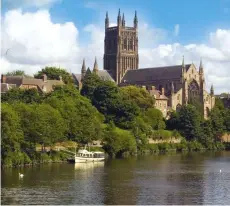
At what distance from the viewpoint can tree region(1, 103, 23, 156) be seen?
237 ft

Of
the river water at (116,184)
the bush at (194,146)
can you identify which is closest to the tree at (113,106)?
the bush at (194,146)

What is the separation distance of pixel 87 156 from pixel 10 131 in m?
19.9

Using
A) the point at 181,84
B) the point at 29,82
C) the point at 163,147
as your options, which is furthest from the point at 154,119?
the point at 181,84

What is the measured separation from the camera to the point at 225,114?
15475 centimetres

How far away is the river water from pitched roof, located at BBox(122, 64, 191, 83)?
324 feet

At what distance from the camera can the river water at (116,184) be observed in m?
53.4

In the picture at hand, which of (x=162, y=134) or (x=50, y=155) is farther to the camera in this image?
(x=162, y=134)

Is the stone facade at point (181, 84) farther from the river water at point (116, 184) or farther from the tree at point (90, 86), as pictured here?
the river water at point (116, 184)

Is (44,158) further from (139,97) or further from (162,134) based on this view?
(139,97)

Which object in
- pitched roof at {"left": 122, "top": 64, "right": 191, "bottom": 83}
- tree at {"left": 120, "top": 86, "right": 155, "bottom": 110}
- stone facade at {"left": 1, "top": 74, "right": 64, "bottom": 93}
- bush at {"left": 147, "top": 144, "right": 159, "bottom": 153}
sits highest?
pitched roof at {"left": 122, "top": 64, "right": 191, "bottom": 83}

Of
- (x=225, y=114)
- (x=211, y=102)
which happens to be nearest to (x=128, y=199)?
(x=225, y=114)

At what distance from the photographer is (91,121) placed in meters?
94.9

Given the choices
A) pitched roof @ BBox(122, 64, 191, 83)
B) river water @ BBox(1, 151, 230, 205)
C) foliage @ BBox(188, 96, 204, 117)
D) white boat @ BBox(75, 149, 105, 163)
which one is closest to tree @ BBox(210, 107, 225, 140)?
foliage @ BBox(188, 96, 204, 117)

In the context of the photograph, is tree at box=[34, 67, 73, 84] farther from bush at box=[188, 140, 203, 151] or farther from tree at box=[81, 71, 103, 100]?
bush at box=[188, 140, 203, 151]
